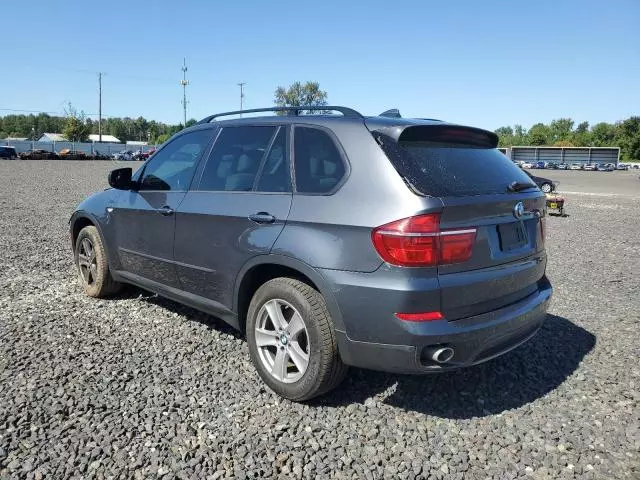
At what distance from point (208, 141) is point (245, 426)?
223 cm

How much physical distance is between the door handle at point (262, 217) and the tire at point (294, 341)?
1.23 feet

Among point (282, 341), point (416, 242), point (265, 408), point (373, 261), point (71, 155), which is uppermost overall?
point (71, 155)

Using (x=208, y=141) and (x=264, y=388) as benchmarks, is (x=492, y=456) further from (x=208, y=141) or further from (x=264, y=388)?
(x=208, y=141)

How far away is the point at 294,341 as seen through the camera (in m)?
3.14

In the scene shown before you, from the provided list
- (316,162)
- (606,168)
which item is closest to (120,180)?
(316,162)

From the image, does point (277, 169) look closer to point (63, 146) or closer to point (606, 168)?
point (63, 146)

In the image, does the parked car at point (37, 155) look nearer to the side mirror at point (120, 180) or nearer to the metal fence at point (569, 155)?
the side mirror at point (120, 180)

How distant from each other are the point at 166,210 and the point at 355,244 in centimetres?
192

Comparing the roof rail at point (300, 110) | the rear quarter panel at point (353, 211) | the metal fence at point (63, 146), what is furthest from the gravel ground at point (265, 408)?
the metal fence at point (63, 146)

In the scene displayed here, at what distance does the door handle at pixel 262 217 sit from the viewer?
10.5 feet

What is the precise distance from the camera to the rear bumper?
2.67 meters

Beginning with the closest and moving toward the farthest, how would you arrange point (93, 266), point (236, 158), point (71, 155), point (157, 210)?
point (236, 158), point (157, 210), point (93, 266), point (71, 155)

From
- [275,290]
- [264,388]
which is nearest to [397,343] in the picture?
[275,290]

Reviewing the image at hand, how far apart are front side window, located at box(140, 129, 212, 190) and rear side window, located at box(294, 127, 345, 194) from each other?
3.53ft
